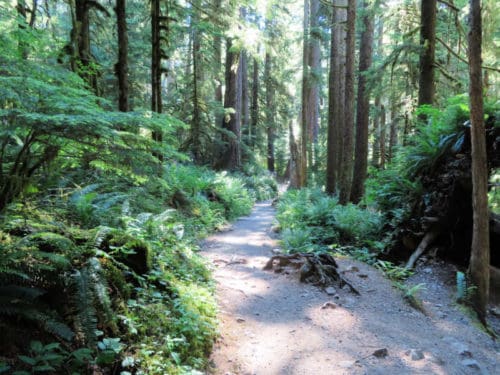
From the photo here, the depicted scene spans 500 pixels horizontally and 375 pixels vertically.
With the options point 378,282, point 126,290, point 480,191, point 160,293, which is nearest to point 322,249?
point 378,282

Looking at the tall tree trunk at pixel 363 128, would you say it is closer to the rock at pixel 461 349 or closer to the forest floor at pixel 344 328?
the forest floor at pixel 344 328

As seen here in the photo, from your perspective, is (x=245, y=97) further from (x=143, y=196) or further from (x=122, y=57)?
(x=143, y=196)

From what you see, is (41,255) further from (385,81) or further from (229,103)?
(229,103)

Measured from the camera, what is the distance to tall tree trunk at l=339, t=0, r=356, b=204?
1162 cm

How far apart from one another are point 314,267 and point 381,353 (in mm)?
2431

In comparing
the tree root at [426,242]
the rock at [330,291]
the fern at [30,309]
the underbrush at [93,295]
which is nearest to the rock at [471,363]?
the rock at [330,291]

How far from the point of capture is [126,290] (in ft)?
11.7

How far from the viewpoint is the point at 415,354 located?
392 centimetres

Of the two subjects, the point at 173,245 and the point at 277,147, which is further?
the point at 277,147

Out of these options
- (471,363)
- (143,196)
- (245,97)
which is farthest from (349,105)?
(245,97)

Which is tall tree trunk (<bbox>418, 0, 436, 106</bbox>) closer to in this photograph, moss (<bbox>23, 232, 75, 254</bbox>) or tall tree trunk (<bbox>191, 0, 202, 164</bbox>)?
moss (<bbox>23, 232, 75, 254</bbox>)

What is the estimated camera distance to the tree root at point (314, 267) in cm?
598

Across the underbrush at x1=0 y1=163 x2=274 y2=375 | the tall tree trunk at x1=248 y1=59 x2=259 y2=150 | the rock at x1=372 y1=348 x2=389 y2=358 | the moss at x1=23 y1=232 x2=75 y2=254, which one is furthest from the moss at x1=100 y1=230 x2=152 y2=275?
the tall tree trunk at x1=248 y1=59 x2=259 y2=150

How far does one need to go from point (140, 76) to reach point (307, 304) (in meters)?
16.6
